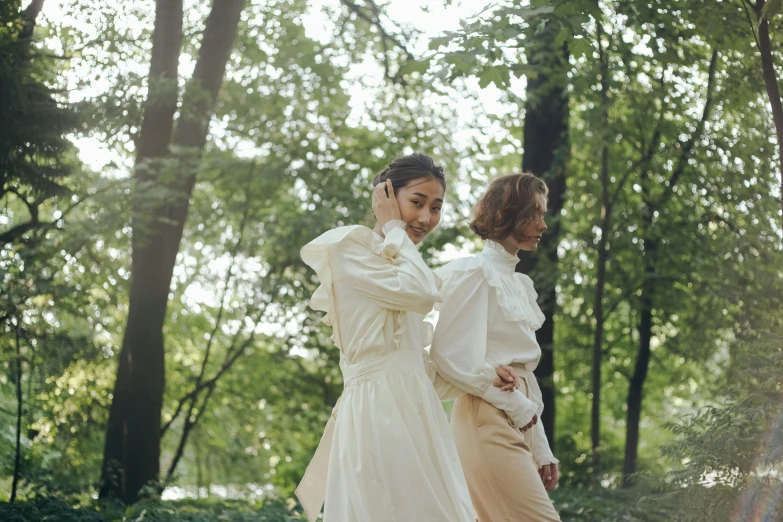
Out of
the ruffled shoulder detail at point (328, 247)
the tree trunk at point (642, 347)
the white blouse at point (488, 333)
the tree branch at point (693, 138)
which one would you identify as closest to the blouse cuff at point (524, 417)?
the white blouse at point (488, 333)

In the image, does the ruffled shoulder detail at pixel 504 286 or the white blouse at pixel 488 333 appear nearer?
the white blouse at pixel 488 333

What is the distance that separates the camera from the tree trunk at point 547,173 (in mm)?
9586

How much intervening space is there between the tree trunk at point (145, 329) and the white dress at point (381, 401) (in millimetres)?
4993

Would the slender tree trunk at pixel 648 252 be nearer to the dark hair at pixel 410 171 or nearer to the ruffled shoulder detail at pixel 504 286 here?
the ruffled shoulder detail at pixel 504 286

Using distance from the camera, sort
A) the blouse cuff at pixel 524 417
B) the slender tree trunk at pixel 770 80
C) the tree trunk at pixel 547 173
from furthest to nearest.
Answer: the tree trunk at pixel 547 173, the slender tree trunk at pixel 770 80, the blouse cuff at pixel 524 417

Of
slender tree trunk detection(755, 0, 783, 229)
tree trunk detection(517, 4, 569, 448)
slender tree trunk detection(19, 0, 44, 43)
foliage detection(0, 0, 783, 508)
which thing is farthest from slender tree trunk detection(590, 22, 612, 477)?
slender tree trunk detection(19, 0, 44, 43)

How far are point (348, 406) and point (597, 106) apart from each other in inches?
252

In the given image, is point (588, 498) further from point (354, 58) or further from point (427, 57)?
point (354, 58)

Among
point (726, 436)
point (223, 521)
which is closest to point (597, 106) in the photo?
point (726, 436)

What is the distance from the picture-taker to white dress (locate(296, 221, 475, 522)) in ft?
10.6

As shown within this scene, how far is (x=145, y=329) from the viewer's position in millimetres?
8445

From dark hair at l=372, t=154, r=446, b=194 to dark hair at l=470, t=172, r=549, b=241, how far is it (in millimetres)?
349

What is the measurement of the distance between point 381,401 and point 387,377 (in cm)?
10

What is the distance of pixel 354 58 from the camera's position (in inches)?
475
